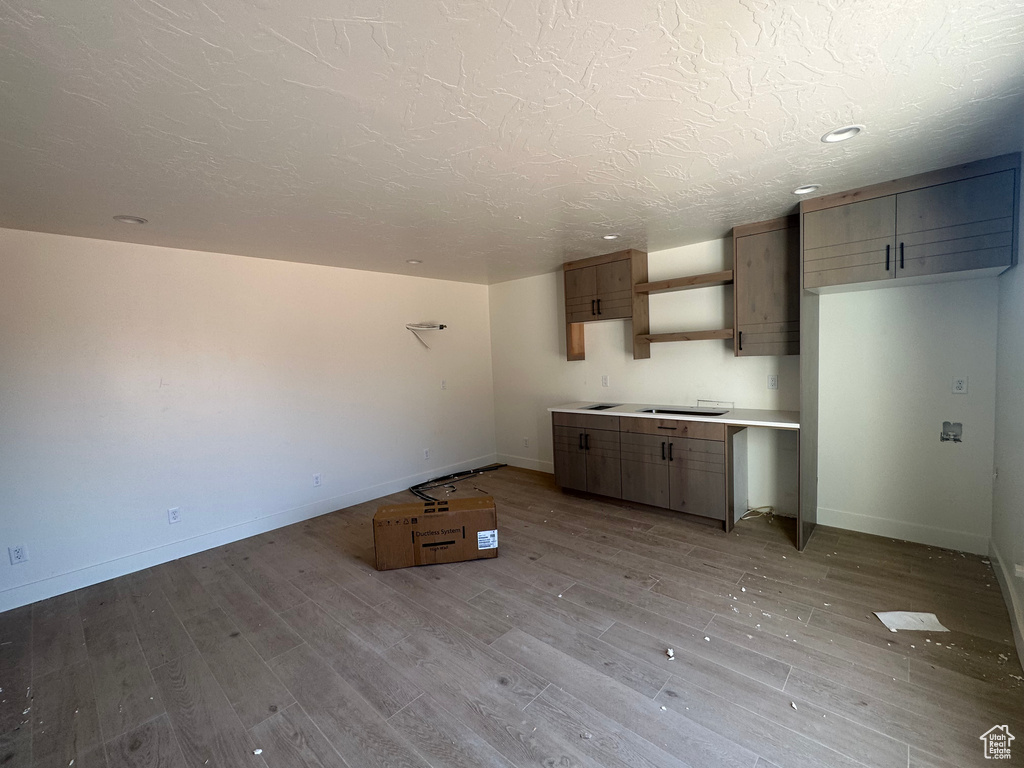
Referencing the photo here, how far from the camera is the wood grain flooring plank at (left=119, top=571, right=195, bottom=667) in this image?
87.0 inches

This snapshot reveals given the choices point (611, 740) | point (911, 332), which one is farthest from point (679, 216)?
point (611, 740)

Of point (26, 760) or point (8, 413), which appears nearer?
point (26, 760)

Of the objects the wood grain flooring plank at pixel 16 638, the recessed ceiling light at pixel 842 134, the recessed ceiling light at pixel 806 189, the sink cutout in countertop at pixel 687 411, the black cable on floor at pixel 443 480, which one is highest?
the recessed ceiling light at pixel 806 189

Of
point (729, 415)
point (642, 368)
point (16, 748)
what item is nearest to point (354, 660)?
point (16, 748)

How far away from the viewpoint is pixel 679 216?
3.04 metres

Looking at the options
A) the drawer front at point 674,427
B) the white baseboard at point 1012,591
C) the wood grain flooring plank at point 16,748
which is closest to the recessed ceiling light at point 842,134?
the drawer front at point 674,427

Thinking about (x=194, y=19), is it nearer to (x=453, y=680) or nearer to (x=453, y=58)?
(x=453, y=58)

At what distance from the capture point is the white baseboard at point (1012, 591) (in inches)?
74.6

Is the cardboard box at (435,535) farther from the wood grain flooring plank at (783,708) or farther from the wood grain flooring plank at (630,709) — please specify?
the wood grain flooring plank at (783,708)

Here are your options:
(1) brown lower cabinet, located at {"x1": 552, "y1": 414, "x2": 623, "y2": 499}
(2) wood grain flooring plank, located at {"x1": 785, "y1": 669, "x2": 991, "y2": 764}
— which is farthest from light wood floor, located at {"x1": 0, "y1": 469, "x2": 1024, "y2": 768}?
(1) brown lower cabinet, located at {"x1": 552, "y1": 414, "x2": 623, "y2": 499}

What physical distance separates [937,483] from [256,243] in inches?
200

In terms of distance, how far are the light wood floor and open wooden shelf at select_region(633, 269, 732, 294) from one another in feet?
6.68

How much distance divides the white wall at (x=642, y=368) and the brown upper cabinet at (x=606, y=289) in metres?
0.18

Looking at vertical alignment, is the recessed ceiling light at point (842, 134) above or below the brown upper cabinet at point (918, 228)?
above
